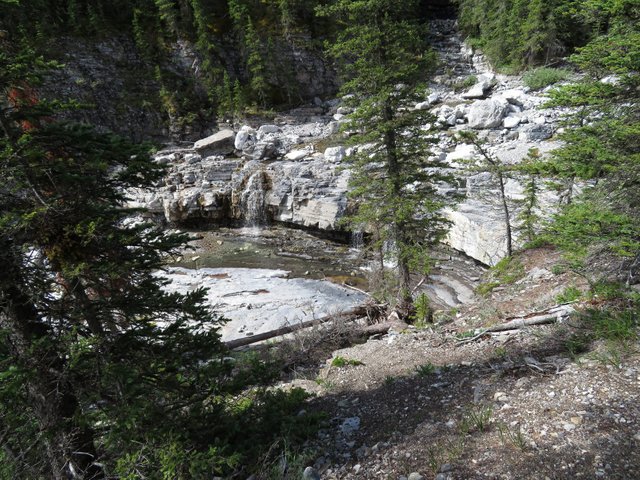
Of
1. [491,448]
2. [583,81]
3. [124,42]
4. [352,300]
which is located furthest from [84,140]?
[124,42]

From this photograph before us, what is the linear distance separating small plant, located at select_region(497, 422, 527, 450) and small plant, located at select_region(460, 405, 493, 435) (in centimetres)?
15

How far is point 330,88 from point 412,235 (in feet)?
118

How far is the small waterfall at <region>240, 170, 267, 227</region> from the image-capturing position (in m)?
23.2

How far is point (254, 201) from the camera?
76.3 feet

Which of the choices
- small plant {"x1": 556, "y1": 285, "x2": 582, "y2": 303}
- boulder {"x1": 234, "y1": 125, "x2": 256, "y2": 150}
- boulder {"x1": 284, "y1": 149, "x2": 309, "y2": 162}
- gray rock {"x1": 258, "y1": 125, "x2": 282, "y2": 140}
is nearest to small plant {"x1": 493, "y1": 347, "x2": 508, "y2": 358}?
small plant {"x1": 556, "y1": 285, "x2": 582, "y2": 303}

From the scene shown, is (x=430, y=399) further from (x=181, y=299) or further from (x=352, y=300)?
(x=352, y=300)

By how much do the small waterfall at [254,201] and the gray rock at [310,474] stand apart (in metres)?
20.1

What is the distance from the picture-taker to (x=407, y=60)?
9.47 metres

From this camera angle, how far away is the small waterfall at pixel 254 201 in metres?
23.2

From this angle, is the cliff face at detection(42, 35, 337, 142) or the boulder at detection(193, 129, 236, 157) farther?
the cliff face at detection(42, 35, 337, 142)

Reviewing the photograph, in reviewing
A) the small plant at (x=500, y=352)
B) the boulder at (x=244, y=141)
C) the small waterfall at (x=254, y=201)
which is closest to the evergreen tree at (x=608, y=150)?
the small plant at (x=500, y=352)

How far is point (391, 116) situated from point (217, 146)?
23272 millimetres

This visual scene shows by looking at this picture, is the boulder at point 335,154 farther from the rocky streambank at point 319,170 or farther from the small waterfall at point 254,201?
the small waterfall at point 254,201

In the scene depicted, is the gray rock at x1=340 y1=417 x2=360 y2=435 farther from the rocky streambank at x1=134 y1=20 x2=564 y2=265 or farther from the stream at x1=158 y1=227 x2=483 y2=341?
the rocky streambank at x1=134 y1=20 x2=564 y2=265
